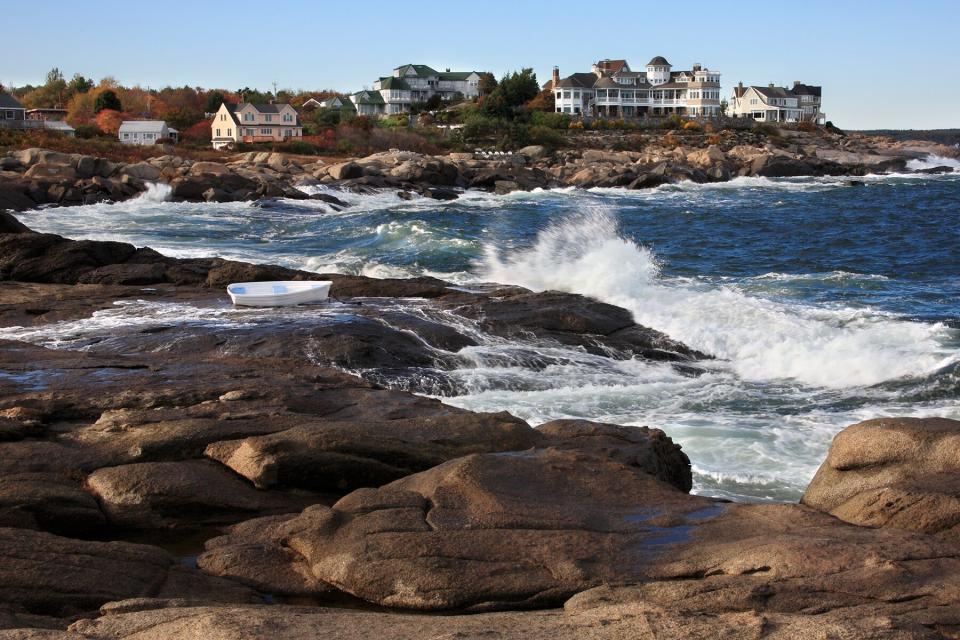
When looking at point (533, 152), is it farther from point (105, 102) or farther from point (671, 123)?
A: point (105, 102)

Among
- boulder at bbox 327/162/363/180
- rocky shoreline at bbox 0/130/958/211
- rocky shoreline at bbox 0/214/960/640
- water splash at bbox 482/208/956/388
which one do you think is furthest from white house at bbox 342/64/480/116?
rocky shoreline at bbox 0/214/960/640

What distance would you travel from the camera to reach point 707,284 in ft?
96.7

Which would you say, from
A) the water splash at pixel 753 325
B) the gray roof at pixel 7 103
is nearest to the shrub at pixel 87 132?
the gray roof at pixel 7 103

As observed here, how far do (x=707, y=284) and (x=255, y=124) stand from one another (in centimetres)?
7864

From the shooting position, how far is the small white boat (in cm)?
2030

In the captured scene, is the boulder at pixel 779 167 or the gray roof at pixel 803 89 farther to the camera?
the gray roof at pixel 803 89

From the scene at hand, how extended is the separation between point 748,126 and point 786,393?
11586 centimetres

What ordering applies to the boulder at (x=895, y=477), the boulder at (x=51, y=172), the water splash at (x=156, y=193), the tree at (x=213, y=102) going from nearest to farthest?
the boulder at (x=895, y=477), the water splash at (x=156, y=193), the boulder at (x=51, y=172), the tree at (x=213, y=102)

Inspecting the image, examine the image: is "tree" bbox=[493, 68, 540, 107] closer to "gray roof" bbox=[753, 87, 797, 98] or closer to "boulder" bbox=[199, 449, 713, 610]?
"gray roof" bbox=[753, 87, 797, 98]

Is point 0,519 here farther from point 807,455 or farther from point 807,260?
point 807,260

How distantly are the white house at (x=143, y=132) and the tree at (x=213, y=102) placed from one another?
24.3m

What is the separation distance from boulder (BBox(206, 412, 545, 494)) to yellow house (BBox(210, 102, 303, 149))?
9031 cm

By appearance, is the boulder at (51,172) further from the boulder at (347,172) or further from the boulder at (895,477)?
the boulder at (895,477)

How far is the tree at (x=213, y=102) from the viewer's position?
11961 cm
